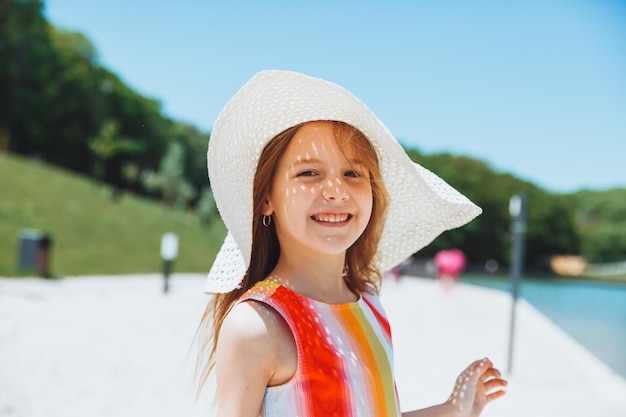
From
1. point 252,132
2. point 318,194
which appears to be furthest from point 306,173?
point 252,132

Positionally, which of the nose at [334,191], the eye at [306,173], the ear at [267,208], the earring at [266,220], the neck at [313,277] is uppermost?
the eye at [306,173]

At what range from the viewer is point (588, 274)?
60781 mm

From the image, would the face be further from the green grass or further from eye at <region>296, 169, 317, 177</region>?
the green grass

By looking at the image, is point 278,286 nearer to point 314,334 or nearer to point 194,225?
point 314,334

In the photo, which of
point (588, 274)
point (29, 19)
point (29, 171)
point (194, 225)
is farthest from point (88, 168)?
point (588, 274)

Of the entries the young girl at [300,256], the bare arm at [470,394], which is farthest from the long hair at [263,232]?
the bare arm at [470,394]

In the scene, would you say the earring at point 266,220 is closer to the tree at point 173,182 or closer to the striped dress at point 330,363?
the striped dress at point 330,363

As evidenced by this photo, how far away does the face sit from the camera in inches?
48.6

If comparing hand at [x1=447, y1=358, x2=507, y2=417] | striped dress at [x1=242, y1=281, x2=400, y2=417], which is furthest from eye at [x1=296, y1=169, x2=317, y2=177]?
hand at [x1=447, y1=358, x2=507, y2=417]

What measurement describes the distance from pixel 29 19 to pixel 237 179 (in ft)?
139

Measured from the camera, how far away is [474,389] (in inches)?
55.6

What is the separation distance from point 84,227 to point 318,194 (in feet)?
62.8

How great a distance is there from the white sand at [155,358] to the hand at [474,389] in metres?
1.30

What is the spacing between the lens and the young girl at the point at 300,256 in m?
1.08
